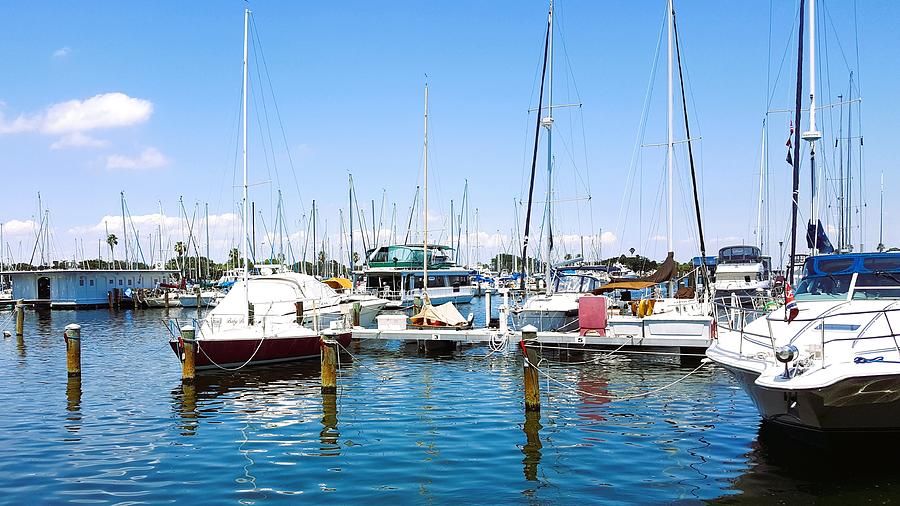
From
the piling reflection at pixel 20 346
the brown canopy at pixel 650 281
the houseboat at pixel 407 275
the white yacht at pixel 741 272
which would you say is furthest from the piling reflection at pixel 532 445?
the houseboat at pixel 407 275

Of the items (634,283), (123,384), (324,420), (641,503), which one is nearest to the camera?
(641,503)

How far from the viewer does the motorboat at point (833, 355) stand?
9.70 meters

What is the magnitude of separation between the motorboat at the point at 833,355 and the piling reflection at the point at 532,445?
3.57 meters

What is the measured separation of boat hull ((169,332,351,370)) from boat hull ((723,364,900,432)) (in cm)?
1343

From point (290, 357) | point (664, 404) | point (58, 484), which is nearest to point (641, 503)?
point (664, 404)

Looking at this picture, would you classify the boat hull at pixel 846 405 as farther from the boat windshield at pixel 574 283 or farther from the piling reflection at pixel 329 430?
the boat windshield at pixel 574 283

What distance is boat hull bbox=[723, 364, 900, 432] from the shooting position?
9586 millimetres

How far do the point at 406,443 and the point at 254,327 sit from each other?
1137cm

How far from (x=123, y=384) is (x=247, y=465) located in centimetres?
1026

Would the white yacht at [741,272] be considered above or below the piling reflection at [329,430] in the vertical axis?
above

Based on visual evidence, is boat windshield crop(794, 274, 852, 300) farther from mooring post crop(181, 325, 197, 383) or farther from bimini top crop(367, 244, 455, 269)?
bimini top crop(367, 244, 455, 269)

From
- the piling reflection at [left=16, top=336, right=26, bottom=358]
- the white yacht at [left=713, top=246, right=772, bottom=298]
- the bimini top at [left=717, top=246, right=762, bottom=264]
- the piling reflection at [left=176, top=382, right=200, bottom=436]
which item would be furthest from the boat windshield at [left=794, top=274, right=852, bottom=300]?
the bimini top at [left=717, top=246, right=762, bottom=264]

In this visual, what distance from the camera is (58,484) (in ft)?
35.9

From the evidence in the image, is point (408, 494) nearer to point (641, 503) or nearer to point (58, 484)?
point (641, 503)
